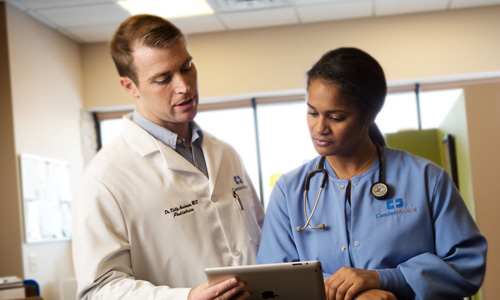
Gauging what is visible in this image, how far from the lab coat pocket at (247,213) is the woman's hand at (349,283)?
20.8 inches

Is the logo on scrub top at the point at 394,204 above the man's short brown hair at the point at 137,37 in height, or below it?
below

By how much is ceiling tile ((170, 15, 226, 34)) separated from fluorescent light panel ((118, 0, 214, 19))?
13 cm

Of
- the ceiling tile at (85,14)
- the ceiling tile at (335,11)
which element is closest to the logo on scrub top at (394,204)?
the ceiling tile at (85,14)

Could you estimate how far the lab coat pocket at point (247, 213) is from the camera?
6.23 ft

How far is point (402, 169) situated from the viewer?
1522mm

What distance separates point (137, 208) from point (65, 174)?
181 inches

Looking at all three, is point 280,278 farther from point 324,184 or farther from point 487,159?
point 487,159

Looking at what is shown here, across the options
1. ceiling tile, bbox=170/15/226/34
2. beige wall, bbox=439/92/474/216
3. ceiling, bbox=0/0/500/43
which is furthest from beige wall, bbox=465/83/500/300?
ceiling tile, bbox=170/15/226/34

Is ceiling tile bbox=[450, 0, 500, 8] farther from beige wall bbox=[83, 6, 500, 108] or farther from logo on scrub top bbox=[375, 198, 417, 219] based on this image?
logo on scrub top bbox=[375, 198, 417, 219]

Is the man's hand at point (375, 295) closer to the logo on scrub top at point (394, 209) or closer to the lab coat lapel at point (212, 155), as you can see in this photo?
the logo on scrub top at point (394, 209)

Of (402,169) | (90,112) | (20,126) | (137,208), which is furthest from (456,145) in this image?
(90,112)

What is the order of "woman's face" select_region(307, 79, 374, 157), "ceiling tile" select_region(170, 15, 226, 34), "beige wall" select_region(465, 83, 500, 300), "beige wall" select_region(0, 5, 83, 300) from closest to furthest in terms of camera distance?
"woman's face" select_region(307, 79, 374, 157) → "beige wall" select_region(465, 83, 500, 300) → "beige wall" select_region(0, 5, 83, 300) → "ceiling tile" select_region(170, 15, 226, 34)

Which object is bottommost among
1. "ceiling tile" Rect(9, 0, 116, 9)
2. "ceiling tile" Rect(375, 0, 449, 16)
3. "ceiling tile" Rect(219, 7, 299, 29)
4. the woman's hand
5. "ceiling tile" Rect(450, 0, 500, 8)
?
the woman's hand

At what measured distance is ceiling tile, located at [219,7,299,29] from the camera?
19.6 ft
